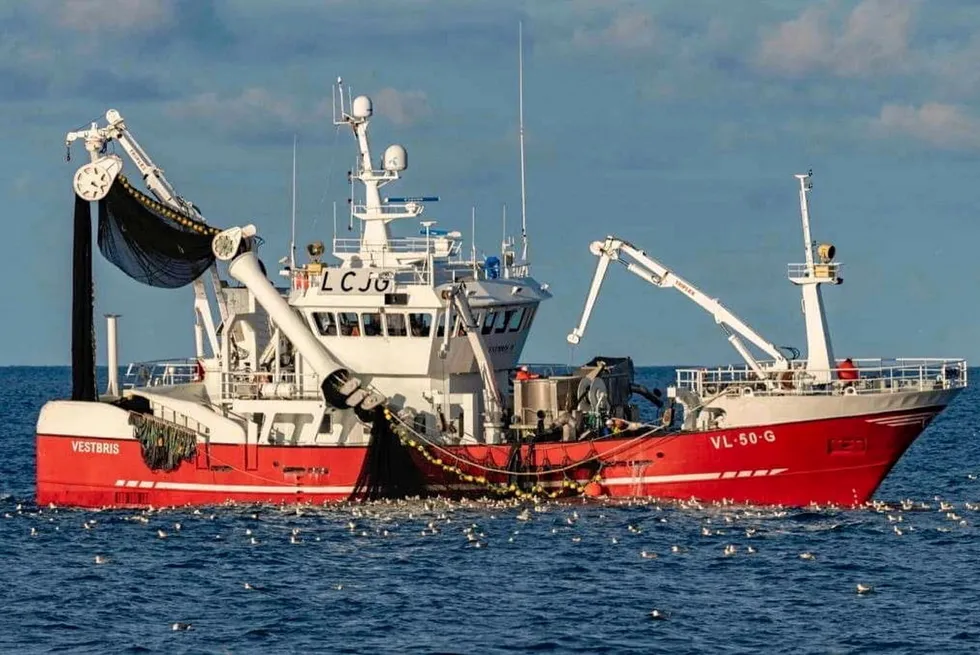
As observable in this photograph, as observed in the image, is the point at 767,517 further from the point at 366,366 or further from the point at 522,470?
the point at 366,366

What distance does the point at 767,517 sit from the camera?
5081cm

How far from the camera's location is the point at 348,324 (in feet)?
182

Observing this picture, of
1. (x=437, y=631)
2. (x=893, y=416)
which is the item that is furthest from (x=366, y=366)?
(x=437, y=631)

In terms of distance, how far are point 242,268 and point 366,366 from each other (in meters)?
4.33

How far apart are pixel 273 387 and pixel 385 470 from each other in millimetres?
4485

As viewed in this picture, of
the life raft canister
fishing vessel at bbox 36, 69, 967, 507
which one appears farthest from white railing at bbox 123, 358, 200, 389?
the life raft canister

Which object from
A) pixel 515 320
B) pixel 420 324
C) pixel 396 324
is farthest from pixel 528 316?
pixel 396 324

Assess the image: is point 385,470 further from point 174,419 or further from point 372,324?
point 174,419

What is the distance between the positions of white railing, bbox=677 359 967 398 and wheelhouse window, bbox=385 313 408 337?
7568 mm

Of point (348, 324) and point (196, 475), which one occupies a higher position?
point (348, 324)

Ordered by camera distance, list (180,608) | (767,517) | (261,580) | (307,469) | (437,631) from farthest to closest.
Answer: (307,469) → (767,517) → (261,580) → (180,608) → (437,631)

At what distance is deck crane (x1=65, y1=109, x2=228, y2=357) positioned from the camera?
188ft

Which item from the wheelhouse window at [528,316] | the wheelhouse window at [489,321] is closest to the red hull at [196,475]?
the wheelhouse window at [489,321]

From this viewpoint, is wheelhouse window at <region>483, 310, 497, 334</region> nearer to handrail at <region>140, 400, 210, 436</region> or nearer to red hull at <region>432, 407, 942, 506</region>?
red hull at <region>432, 407, 942, 506</region>
